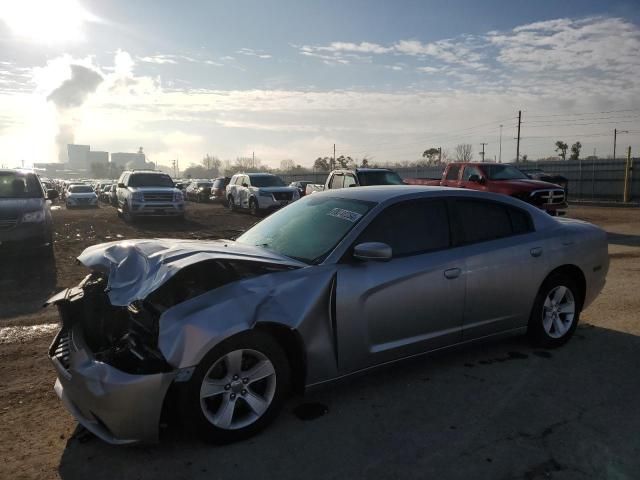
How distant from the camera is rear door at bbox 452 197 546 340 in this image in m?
4.30

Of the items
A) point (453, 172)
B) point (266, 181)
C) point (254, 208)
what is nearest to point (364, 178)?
point (453, 172)

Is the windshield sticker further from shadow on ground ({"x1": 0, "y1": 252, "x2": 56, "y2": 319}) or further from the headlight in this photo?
the headlight

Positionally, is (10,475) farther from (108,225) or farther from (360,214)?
(108,225)

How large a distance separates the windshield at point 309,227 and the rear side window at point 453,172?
1257 cm

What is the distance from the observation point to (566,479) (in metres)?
2.84

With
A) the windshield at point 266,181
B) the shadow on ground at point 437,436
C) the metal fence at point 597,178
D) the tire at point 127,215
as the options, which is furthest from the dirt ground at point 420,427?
the metal fence at point 597,178

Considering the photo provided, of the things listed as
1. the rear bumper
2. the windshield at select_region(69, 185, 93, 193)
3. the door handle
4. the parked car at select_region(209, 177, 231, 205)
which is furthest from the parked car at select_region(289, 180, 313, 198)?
the rear bumper

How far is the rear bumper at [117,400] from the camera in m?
2.87

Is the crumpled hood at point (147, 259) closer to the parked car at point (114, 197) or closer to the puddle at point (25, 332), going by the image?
the puddle at point (25, 332)

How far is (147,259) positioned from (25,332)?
287 centimetres

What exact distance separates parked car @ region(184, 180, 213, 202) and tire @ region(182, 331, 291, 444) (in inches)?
1324

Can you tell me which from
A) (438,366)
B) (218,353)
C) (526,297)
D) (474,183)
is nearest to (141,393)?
(218,353)

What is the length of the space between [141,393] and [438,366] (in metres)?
2.64

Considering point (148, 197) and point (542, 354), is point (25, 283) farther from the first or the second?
point (148, 197)
